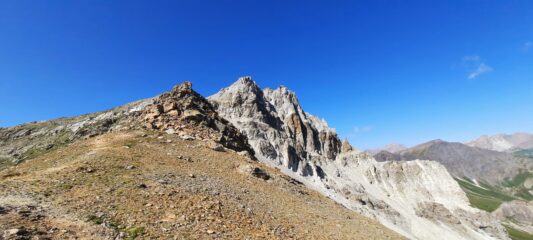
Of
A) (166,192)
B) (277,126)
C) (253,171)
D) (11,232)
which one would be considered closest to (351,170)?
(277,126)

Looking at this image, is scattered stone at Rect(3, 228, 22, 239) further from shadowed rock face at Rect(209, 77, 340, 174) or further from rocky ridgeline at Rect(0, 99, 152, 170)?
shadowed rock face at Rect(209, 77, 340, 174)

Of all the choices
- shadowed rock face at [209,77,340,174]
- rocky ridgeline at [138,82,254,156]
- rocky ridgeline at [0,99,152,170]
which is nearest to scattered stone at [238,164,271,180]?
rocky ridgeline at [138,82,254,156]

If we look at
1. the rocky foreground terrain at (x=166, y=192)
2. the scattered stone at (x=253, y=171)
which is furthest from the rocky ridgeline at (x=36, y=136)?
the scattered stone at (x=253, y=171)

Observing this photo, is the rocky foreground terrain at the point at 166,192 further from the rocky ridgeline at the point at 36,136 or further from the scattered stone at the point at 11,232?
the rocky ridgeline at the point at 36,136

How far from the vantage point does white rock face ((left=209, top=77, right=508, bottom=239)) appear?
13100 centimetres

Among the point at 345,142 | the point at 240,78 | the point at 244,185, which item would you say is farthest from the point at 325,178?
the point at 244,185

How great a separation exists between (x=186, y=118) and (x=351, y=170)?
146 meters

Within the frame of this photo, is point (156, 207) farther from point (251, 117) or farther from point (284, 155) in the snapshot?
point (251, 117)

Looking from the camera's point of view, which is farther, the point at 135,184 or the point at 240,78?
the point at 240,78

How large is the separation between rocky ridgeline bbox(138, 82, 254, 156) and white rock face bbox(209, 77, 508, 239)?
73120 millimetres

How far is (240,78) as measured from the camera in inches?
6565

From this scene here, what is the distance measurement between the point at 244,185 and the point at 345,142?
556ft

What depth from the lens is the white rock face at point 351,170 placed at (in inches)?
5157

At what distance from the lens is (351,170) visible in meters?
172
